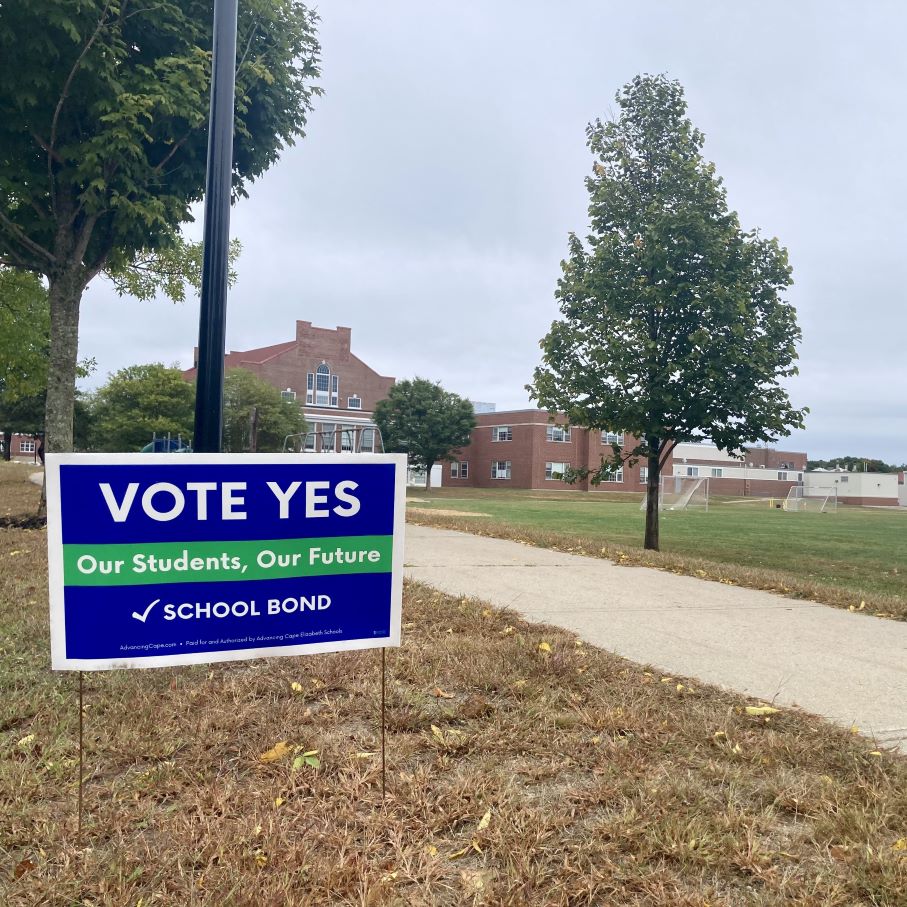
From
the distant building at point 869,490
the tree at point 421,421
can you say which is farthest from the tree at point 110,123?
the distant building at point 869,490

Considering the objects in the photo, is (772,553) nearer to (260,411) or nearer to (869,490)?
(260,411)

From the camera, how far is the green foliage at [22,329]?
56.6 ft

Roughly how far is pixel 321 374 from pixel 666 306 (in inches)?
2312

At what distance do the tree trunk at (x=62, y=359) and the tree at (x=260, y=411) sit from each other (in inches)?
1281

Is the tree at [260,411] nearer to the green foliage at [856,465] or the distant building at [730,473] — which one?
the distant building at [730,473]

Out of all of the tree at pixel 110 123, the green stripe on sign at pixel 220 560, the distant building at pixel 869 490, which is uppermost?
the tree at pixel 110 123

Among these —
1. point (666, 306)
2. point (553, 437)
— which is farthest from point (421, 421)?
point (666, 306)

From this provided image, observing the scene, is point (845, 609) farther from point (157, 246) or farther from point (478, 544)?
point (157, 246)

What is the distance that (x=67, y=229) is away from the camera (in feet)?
40.1

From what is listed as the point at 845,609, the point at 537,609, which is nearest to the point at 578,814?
the point at 537,609

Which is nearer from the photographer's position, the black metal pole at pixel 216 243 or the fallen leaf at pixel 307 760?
the fallen leaf at pixel 307 760

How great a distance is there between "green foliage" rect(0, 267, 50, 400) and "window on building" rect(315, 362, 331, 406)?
4640cm

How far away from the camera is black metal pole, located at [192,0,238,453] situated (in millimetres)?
4105

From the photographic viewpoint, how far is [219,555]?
2.84 m
